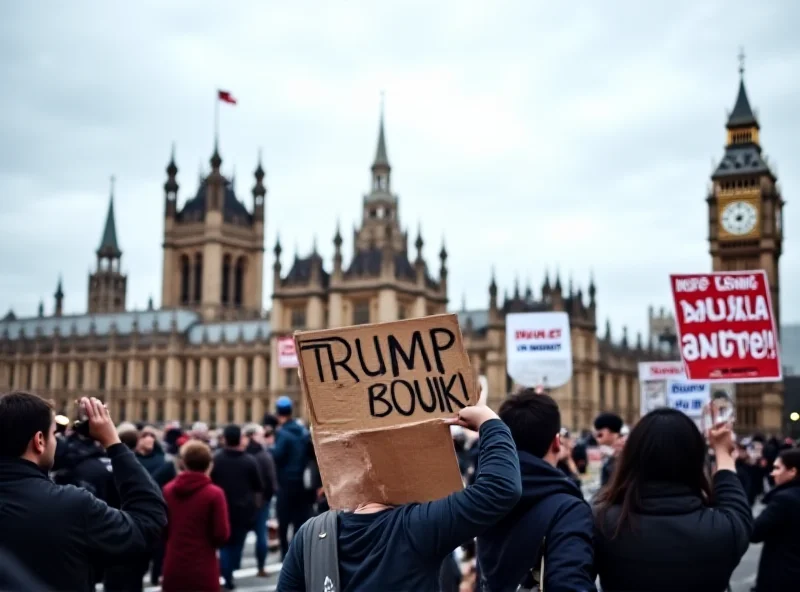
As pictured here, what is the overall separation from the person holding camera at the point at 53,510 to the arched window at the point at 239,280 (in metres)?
94.0

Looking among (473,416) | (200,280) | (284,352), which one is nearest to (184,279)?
(200,280)

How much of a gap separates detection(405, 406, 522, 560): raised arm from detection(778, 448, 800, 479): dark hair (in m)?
3.21

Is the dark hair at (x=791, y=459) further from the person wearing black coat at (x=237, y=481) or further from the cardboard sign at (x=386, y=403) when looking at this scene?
the person wearing black coat at (x=237, y=481)

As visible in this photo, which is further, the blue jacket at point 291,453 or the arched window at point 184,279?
the arched window at point 184,279

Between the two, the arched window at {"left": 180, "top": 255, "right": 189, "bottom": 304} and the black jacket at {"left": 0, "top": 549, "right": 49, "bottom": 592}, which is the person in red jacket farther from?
the arched window at {"left": 180, "top": 255, "right": 189, "bottom": 304}

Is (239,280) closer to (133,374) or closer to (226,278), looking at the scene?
(226,278)

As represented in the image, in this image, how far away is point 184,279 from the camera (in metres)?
95.9

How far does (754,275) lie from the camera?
9164 millimetres

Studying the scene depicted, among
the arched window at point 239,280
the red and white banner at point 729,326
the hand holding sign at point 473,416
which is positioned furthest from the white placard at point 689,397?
the arched window at point 239,280

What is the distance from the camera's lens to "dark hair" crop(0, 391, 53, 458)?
373 cm

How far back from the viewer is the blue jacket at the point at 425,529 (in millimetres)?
3301

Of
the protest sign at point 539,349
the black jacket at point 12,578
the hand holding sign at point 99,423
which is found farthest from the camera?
the protest sign at point 539,349

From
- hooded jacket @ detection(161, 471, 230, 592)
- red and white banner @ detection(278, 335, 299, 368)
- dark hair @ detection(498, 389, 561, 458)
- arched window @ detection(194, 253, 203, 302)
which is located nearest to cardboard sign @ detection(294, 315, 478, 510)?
dark hair @ detection(498, 389, 561, 458)

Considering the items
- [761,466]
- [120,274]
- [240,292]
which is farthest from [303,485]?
[120,274]
